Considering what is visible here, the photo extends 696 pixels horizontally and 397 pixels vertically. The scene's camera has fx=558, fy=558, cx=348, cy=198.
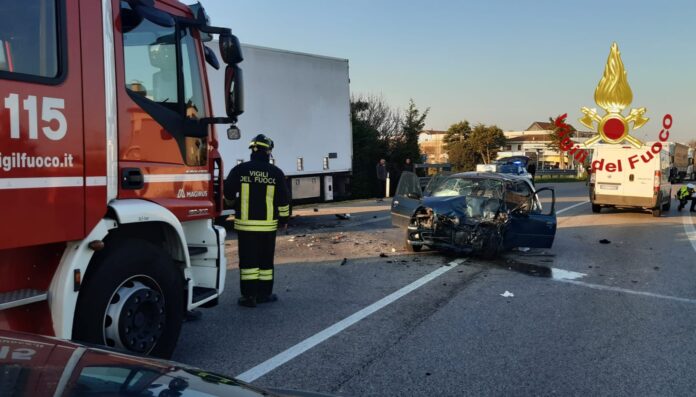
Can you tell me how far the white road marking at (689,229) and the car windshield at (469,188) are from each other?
4.65 metres

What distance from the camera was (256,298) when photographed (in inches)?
243

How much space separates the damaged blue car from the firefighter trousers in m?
3.73

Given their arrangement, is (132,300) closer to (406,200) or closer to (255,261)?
(255,261)

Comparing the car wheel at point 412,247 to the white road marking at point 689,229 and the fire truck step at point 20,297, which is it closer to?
the white road marking at point 689,229

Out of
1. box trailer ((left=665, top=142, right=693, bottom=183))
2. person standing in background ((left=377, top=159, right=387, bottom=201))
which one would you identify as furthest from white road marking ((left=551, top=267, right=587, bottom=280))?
box trailer ((left=665, top=142, right=693, bottom=183))

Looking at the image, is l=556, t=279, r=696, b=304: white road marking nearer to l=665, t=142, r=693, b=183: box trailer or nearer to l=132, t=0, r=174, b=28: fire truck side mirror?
l=132, t=0, r=174, b=28: fire truck side mirror

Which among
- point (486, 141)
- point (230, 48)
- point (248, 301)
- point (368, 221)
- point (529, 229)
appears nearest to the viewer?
point (230, 48)

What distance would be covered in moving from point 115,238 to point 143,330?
0.69 meters

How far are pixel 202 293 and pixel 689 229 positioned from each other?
532 inches

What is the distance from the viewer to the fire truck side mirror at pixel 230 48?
14.6ft

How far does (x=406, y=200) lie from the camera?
9.82 meters

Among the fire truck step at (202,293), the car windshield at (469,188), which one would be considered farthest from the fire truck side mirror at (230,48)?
the car windshield at (469,188)

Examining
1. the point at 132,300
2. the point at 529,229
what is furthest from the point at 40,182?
the point at 529,229

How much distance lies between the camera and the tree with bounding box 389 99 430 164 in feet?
103
